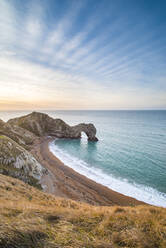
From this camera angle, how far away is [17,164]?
1570 centimetres

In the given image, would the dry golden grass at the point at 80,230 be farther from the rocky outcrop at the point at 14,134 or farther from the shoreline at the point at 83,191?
the rocky outcrop at the point at 14,134

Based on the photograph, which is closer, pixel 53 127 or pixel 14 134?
pixel 14 134

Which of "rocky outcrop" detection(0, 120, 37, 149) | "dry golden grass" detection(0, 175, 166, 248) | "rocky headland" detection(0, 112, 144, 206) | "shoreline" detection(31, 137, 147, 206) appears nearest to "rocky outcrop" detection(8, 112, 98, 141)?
"rocky outcrop" detection(0, 120, 37, 149)

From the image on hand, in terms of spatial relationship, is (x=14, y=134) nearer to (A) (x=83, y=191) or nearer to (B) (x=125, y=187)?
(A) (x=83, y=191)

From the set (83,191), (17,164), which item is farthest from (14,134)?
(83,191)

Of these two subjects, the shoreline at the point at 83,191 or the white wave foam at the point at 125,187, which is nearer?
the shoreline at the point at 83,191

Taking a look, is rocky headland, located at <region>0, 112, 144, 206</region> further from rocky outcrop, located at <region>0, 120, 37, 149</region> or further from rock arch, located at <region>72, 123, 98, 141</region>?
rock arch, located at <region>72, 123, 98, 141</region>

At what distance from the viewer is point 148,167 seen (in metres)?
26.6

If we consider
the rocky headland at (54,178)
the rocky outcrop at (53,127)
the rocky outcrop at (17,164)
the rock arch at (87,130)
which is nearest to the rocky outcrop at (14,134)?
the rocky headland at (54,178)

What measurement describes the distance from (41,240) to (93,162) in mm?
29177

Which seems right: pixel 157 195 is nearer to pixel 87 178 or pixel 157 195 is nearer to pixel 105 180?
pixel 105 180

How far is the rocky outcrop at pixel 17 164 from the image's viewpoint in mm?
14641

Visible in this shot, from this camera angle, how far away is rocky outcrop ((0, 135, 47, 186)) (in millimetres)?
14641

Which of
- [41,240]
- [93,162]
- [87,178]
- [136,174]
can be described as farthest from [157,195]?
[41,240]
